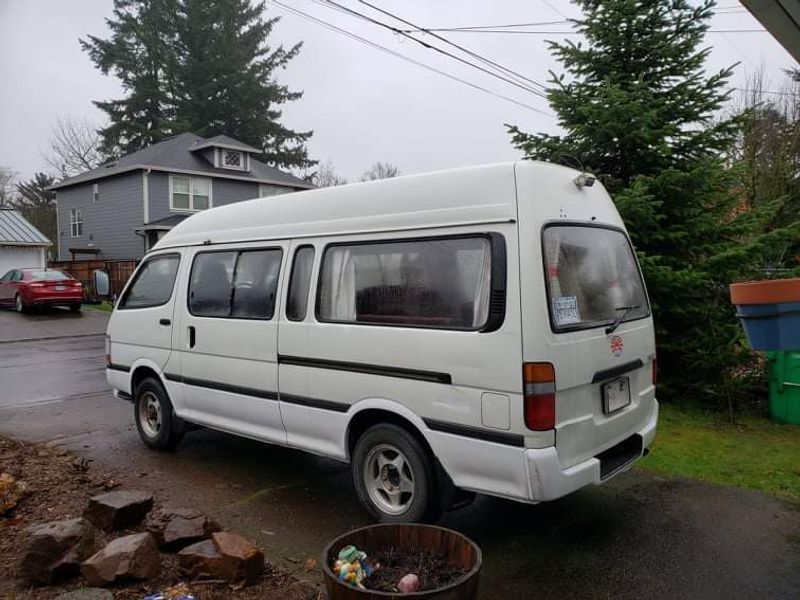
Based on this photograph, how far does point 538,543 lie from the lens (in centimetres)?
400

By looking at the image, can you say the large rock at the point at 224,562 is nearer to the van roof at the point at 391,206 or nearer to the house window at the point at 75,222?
the van roof at the point at 391,206

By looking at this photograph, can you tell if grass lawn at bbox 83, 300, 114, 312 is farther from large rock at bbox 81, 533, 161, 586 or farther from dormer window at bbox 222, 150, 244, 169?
large rock at bbox 81, 533, 161, 586

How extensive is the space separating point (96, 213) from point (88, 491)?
27.8 meters

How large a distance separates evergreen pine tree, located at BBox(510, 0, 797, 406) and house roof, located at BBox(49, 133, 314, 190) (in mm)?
22311

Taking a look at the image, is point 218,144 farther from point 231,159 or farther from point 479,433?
point 479,433

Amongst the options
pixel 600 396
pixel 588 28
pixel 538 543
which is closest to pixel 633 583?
pixel 538 543

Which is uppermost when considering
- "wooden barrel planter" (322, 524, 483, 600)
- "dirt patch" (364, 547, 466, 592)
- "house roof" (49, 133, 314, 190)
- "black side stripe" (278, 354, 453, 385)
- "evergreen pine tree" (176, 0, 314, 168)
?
"evergreen pine tree" (176, 0, 314, 168)

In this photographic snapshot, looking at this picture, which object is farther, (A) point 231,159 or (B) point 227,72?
(B) point 227,72

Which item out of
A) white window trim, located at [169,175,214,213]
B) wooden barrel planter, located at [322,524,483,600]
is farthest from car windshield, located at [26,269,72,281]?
wooden barrel planter, located at [322,524,483,600]

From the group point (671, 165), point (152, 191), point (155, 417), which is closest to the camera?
point (155, 417)

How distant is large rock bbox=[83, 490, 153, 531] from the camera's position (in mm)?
3955

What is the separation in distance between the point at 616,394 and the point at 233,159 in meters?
28.1

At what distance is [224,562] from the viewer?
3.35m

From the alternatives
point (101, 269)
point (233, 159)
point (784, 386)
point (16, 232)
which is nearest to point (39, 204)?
point (16, 232)
